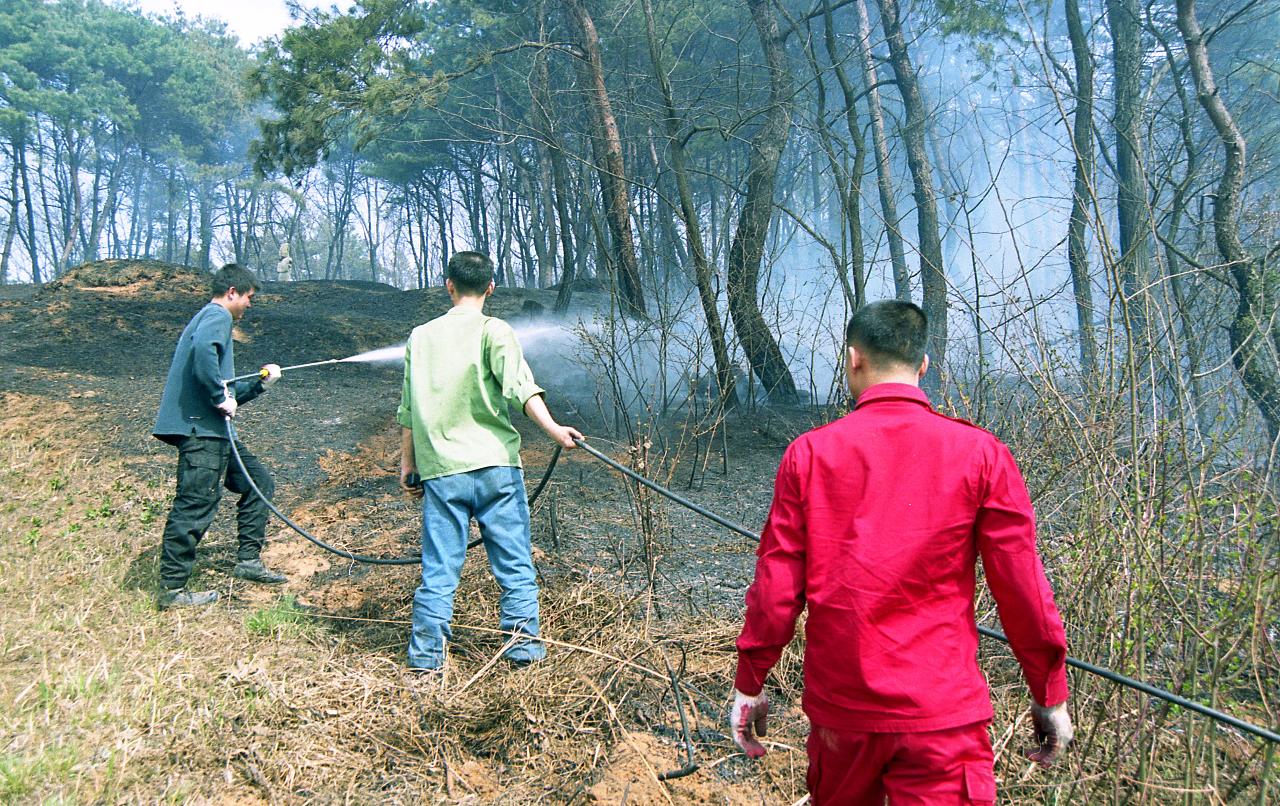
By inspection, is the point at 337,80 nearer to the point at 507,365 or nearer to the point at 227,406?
the point at 227,406

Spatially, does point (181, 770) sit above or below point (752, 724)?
below

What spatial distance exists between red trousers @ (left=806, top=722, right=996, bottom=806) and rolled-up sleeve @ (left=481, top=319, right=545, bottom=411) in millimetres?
2064

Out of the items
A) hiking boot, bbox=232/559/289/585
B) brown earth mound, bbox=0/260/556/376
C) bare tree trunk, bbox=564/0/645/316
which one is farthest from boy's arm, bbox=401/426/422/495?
brown earth mound, bbox=0/260/556/376

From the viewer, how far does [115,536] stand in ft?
17.7

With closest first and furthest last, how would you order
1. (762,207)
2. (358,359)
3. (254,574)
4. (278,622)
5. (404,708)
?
(404,708) → (278,622) → (254,574) → (358,359) → (762,207)

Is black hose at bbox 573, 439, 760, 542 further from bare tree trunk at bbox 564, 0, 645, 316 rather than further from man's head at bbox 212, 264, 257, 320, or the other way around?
bare tree trunk at bbox 564, 0, 645, 316

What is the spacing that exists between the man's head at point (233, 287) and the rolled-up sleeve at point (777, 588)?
371 centimetres

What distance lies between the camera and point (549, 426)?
336 cm

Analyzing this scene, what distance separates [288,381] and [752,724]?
10.2m

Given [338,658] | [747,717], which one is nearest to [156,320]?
[338,658]

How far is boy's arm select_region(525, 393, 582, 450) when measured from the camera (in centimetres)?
334

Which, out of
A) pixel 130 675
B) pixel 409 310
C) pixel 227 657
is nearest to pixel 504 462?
pixel 227 657

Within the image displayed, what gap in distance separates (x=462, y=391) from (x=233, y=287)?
1958 mm

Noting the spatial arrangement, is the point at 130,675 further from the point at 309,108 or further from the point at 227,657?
the point at 309,108
